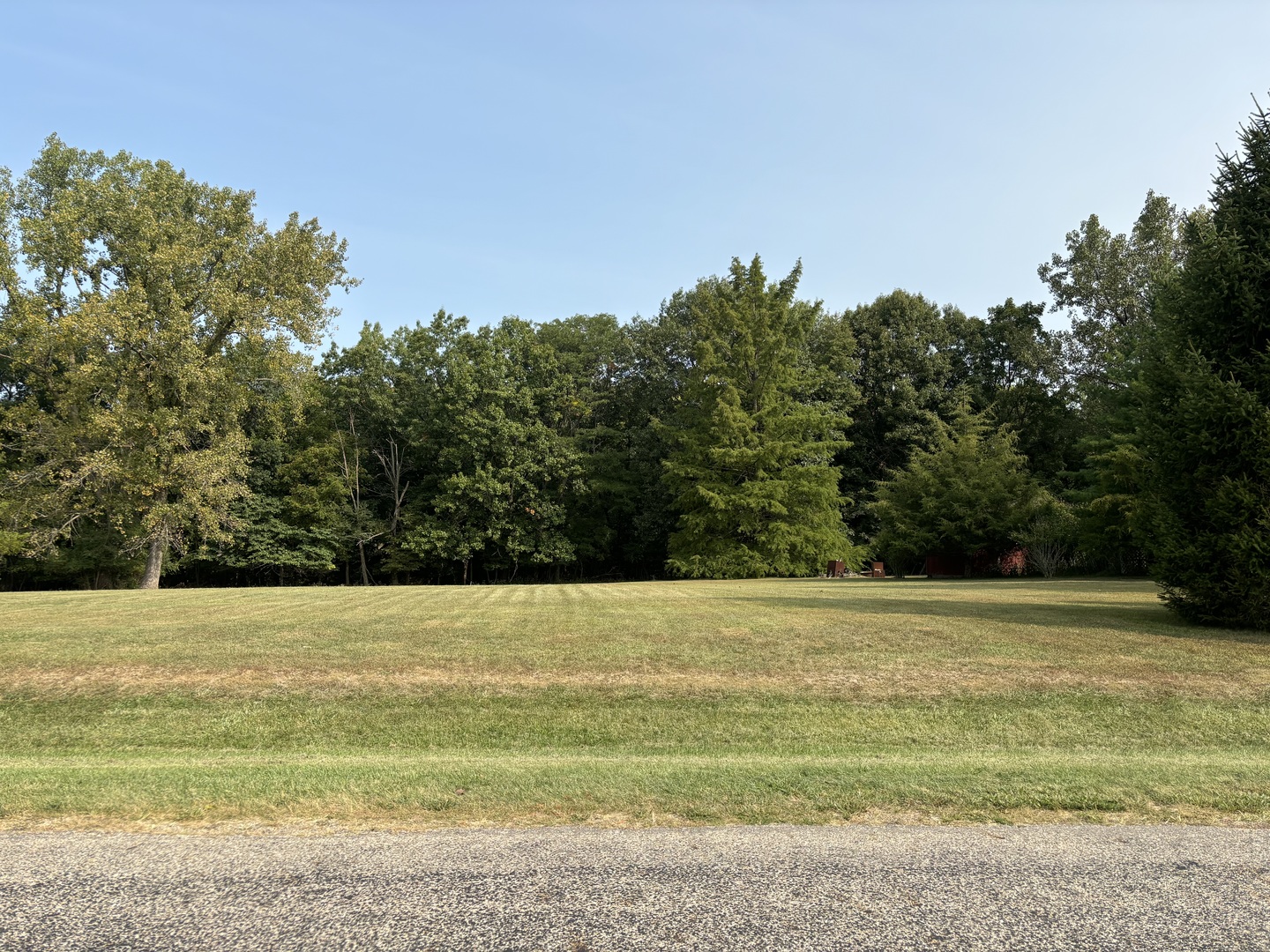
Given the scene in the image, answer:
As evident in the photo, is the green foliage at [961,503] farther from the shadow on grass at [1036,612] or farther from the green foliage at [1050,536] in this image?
the shadow on grass at [1036,612]

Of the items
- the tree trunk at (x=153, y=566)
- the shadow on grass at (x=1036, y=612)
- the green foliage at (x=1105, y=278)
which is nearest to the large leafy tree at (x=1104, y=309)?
the green foliage at (x=1105, y=278)

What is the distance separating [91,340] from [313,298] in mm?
8586

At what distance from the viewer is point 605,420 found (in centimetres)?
Result: 5281

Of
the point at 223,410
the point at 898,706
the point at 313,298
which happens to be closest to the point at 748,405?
the point at 313,298

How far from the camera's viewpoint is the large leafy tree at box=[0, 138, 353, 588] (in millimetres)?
28375

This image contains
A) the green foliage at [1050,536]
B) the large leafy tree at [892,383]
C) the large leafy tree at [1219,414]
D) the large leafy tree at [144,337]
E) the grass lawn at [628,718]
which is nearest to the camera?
the grass lawn at [628,718]

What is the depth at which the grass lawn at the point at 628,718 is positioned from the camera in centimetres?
572

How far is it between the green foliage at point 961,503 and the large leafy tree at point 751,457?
2.95 m

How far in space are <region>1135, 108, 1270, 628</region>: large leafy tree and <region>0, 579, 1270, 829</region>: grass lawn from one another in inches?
37.5

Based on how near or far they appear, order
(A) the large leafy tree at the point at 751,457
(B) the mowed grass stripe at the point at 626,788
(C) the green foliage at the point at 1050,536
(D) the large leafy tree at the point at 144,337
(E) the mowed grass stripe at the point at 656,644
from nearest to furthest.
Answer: (B) the mowed grass stripe at the point at 626,788, (E) the mowed grass stripe at the point at 656,644, (D) the large leafy tree at the point at 144,337, (C) the green foliage at the point at 1050,536, (A) the large leafy tree at the point at 751,457

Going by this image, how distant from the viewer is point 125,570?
39.9 meters

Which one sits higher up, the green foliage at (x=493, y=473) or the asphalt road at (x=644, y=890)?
the green foliage at (x=493, y=473)

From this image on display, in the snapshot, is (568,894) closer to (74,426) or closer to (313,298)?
(74,426)

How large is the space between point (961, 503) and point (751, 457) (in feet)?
31.3
